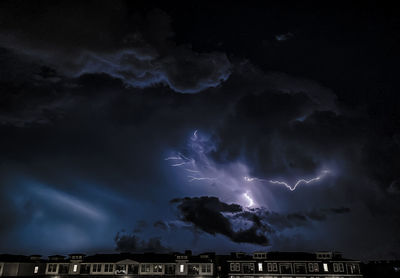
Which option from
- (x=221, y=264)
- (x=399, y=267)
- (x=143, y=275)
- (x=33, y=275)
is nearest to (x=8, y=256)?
(x=33, y=275)

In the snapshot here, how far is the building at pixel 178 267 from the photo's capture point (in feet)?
177

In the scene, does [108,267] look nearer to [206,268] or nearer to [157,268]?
[157,268]

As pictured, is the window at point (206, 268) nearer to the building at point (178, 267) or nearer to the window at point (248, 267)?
the building at point (178, 267)

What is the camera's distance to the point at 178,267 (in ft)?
180

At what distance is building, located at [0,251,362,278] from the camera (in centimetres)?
5406

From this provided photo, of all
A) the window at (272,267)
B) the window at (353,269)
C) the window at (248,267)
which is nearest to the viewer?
the window at (353,269)

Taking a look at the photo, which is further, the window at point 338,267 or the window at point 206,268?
the window at point 206,268

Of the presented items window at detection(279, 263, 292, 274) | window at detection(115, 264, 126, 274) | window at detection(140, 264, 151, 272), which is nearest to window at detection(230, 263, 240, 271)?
window at detection(279, 263, 292, 274)

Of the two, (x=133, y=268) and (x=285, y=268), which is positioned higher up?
(x=133, y=268)

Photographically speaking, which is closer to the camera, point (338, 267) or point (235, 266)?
point (338, 267)

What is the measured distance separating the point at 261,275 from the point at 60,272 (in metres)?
38.7

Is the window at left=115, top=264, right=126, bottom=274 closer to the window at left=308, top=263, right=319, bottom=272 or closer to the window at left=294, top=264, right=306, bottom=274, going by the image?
the window at left=294, top=264, right=306, bottom=274

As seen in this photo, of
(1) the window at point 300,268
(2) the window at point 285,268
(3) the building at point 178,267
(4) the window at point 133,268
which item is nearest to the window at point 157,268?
(3) the building at point 178,267

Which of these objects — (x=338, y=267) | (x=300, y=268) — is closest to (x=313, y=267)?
(x=300, y=268)
